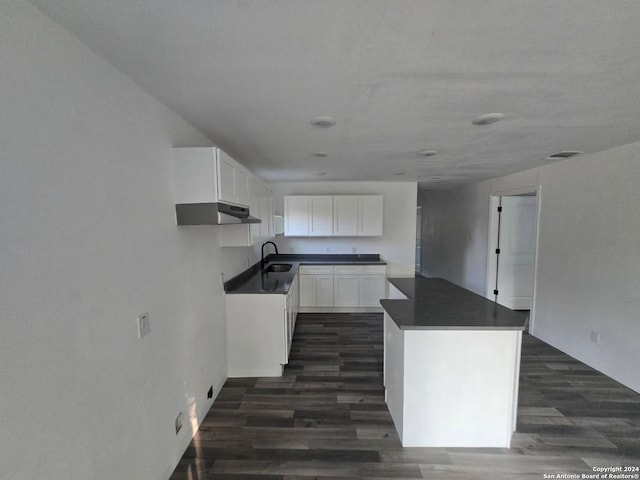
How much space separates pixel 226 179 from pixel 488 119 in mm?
1960

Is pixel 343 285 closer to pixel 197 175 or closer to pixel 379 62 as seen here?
pixel 197 175

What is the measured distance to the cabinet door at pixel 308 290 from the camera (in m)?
4.72

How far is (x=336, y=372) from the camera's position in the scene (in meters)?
2.94

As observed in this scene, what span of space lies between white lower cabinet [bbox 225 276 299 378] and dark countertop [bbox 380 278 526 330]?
116cm

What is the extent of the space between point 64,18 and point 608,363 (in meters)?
4.84

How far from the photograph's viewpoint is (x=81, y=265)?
3.66 ft

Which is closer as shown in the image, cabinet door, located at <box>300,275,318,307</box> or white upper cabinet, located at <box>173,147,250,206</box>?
white upper cabinet, located at <box>173,147,250,206</box>

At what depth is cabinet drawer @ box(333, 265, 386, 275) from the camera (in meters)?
4.69

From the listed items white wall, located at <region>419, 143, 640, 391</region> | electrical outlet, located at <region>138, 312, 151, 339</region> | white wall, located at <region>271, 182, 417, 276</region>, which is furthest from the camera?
white wall, located at <region>271, 182, 417, 276</region>

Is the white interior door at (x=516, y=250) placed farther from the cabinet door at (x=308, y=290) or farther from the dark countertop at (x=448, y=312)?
the cabinet door at (x=308, y=290)

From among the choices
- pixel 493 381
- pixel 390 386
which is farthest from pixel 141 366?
pixel 493 381

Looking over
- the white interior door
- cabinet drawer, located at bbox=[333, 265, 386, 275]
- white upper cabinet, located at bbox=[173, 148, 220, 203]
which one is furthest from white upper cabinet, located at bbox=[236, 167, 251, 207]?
the white interior door

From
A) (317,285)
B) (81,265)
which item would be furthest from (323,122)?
(317,285)

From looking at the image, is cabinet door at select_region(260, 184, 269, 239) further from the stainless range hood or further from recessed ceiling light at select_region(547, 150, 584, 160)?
recessed ceiling light at select_region(547, 150, 584, 160)
